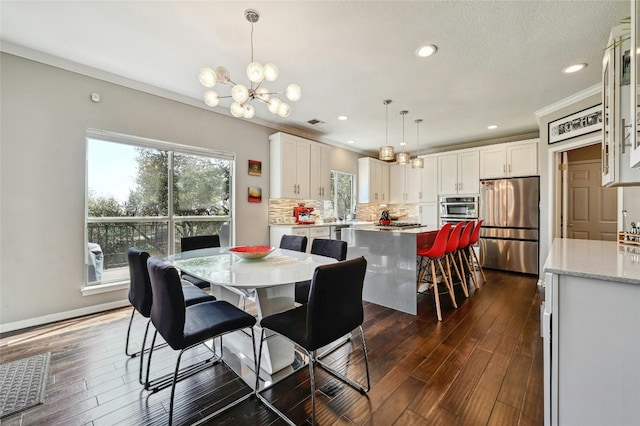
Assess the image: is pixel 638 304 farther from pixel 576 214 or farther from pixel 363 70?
pixel 576 214

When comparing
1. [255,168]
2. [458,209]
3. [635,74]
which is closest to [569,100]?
[458,209]

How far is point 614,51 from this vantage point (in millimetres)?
1663

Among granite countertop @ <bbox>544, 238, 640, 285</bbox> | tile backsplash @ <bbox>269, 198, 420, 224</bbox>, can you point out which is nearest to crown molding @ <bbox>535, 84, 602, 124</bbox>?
granite countertop @ <bbox>544, 238, 640, 285</bbox>

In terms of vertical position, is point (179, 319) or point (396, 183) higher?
point (396, 183)

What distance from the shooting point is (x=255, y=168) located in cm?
442

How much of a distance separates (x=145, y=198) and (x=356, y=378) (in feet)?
10.5

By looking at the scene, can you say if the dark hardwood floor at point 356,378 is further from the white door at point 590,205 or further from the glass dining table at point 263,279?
the white door at point 590,205

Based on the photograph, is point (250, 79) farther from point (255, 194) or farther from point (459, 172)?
point (459, 172)

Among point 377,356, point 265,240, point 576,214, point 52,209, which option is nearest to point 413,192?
point 576,214

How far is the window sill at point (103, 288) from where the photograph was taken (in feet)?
9.63

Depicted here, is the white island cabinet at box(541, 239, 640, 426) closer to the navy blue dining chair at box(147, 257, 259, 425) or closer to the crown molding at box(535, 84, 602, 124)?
the navy blue dining chair at box(147, 257, 259, 425)

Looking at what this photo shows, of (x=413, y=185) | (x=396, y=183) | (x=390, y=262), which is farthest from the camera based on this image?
(x=396, y=183)

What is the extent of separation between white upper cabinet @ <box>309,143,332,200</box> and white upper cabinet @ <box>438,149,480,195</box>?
2.54 metres

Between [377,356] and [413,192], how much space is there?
4914 millimetres
